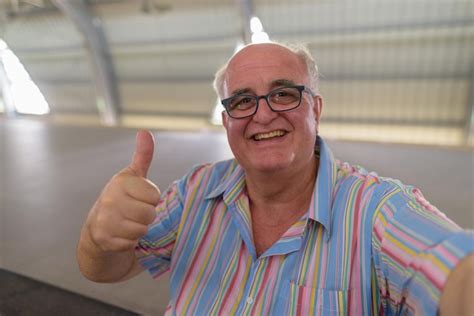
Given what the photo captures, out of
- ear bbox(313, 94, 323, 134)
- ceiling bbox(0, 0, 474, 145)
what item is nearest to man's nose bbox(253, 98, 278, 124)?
ear bbox(313, 94, 323, 134)

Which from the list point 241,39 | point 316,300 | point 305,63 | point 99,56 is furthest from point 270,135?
point 99,56

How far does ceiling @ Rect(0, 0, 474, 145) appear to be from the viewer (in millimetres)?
9406

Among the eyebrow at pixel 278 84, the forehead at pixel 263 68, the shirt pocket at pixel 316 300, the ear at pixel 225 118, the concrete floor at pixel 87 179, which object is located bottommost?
the concrete floor at pixel 87 179

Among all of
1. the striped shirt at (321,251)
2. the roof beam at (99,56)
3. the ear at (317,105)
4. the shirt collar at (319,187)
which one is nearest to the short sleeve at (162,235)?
the striped shirt at (321,251)

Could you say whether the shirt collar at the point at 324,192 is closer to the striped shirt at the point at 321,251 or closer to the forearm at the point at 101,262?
the striped shirt at the point at 321,251

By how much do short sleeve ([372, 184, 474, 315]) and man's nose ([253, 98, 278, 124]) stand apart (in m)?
0.48

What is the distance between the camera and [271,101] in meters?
1.33

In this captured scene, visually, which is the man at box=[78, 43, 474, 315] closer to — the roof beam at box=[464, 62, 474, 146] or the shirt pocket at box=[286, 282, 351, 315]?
the shirt pocket at box=[286, 282, 351, 315]

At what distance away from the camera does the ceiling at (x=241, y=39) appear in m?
9.41

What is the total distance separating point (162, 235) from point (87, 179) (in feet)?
11.8

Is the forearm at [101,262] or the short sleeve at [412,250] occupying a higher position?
the short sleeve at [412,250]

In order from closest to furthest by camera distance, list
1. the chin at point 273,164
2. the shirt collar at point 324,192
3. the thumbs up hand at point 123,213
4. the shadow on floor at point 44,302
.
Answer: the thumbs up hand at point 123,213 < the shirt collar at point 324,192 < the chin at point 273,164 < the shadow on floor at point 44,302

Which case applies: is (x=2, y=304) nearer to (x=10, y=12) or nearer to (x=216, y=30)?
(x=216, y=30)

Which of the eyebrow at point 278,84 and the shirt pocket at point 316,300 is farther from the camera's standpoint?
the eyebrow at point 278,84
